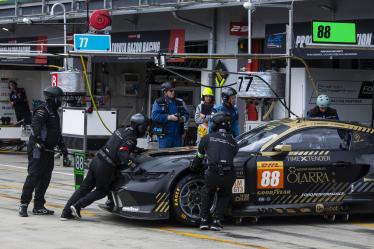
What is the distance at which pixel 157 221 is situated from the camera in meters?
10.1

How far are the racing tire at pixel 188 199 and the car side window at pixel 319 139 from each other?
4.21 ft

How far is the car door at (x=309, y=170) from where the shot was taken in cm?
971

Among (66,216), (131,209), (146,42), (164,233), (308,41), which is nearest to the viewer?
(164,233)

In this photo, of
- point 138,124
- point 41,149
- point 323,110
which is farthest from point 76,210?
point 323,110

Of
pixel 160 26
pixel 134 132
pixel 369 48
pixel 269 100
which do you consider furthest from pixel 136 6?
pixel 134 132

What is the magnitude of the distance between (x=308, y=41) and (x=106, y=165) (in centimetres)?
811

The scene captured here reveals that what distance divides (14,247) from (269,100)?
7.02 m

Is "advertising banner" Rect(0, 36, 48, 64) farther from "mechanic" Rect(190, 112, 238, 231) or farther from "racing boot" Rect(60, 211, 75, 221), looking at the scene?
"mechanic" Rect(190, 112, 238, 231)

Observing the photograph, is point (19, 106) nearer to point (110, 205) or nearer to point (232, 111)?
point (232, 111)

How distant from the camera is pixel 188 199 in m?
9.57

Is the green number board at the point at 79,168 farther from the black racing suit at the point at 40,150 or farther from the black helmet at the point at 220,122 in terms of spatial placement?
the black helmet at the point at 220,122

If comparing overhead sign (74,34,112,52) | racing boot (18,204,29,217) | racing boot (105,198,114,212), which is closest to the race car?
racing boot (105,198,114,212)

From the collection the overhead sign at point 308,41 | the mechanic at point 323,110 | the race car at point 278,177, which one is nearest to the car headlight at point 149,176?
the race car at point 278,177

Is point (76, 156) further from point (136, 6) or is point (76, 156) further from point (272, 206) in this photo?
point (136, 6)
